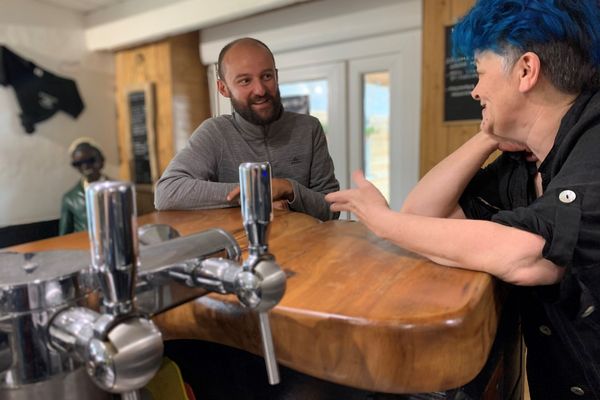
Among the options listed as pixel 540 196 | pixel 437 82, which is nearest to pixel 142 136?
pixel 540 196

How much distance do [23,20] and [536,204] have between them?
67 cm

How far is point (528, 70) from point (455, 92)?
80 centimetres

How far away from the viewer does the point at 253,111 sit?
0.54 m

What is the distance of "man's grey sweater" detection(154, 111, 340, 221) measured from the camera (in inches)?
23.0

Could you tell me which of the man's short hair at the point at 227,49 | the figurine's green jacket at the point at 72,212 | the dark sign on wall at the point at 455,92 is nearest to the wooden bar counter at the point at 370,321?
the figurine's green jacket at the point at 72,212

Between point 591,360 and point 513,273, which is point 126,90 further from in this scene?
point 591,360

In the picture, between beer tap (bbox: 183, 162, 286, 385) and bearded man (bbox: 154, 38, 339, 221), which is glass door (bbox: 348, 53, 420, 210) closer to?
bearded man (bbox: 154, 38, 339, 221)

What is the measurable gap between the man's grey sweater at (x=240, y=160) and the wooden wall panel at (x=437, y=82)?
17.3 inches

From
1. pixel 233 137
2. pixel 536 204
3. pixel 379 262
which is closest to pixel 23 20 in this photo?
pixel 233 137

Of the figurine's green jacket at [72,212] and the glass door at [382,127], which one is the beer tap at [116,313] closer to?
the figurine's green jacket at [72,212]

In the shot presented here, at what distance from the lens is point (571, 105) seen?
1.92ft

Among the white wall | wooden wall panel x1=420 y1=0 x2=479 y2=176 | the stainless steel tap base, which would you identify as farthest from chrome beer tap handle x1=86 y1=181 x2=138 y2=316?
wooden wall panel x1=420 y1=0 x2=479 y2=176

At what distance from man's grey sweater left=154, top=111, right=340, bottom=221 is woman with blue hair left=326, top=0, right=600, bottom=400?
5cm

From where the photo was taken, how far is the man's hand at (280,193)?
2.06 ft
